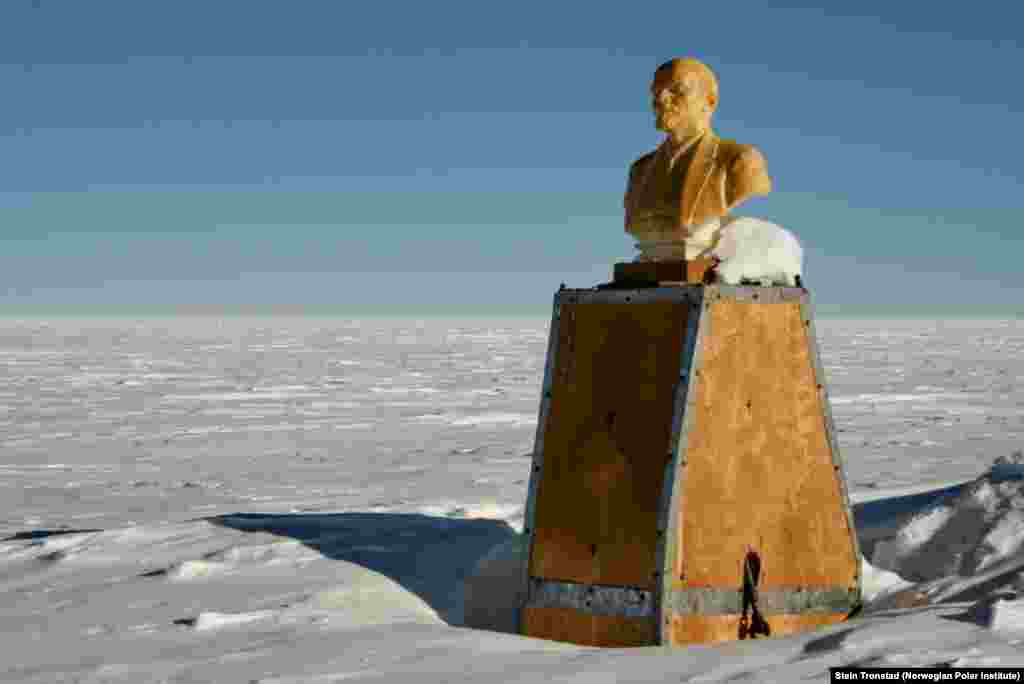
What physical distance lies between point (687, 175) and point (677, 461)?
1328 mm

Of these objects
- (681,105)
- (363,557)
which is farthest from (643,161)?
(363,557)

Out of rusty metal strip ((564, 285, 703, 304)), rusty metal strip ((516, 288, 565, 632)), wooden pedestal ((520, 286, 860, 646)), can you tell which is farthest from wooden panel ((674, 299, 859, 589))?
rusty metal strip ((516, 288, 565, 632))

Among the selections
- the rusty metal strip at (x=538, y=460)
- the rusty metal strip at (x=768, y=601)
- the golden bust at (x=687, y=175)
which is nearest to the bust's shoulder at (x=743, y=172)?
the golden bust at (x=687, y=175)

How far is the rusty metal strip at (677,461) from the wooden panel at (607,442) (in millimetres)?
46

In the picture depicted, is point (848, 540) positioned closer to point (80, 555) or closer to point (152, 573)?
point (152, 573)

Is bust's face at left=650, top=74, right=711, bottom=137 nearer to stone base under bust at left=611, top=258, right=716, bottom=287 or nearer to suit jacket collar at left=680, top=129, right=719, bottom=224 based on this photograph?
suit jacket collar at left=680, top=129, right=719, bottom=224

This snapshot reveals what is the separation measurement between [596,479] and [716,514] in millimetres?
559

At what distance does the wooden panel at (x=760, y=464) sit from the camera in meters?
5.64

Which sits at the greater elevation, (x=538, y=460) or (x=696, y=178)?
(x=696, y=178)

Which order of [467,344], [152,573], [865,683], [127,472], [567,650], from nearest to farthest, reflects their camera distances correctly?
[865,683], [567,650], [152,573], [127,472], [467,344]

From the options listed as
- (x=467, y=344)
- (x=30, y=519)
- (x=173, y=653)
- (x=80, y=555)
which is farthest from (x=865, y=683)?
(x=467, y=344)

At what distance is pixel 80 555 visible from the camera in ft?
25.4

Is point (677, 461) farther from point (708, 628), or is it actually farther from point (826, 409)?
point (826, 409)

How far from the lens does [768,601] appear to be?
18.9 feet
